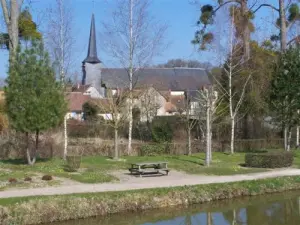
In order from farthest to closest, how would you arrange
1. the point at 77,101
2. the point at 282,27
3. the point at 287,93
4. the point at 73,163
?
the point at 77,101
the point at 282,27
the point at 287,93
the point at 73,163

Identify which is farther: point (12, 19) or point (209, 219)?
point (12, 19)

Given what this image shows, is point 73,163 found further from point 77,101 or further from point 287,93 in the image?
point 77,101

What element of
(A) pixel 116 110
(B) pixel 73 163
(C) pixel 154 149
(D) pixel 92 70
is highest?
(D) pixel 92 70

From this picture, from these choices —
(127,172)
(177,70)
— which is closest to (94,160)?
(127,172)

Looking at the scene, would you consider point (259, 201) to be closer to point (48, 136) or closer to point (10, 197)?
point (10, 197)

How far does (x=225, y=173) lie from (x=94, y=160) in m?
7.75

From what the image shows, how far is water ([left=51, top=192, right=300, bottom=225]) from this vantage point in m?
14.8

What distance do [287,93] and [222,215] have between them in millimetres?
16914

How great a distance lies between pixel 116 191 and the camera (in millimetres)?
16828

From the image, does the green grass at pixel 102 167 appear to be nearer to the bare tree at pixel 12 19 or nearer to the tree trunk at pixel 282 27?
the bare tree at pixel 12 19

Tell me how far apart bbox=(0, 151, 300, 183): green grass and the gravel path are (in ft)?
3.10

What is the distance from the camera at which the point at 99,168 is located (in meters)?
23.3

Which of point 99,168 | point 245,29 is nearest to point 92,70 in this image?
point 245,29

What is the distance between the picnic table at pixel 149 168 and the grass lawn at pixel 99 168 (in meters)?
1.13
